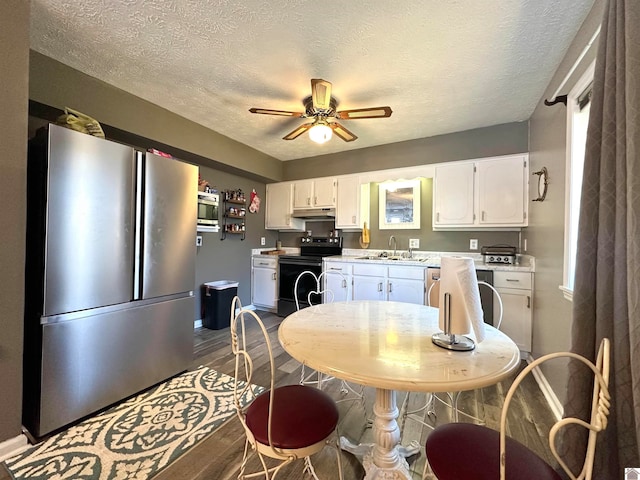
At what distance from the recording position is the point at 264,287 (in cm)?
427

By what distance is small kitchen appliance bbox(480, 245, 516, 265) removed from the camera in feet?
9.36

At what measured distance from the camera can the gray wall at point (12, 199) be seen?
1420mm

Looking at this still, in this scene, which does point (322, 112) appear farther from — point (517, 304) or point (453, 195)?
point (517, 304)

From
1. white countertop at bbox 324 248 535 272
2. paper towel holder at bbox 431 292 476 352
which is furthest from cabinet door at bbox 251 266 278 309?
paper towel holder at bbox 431 292 476 352

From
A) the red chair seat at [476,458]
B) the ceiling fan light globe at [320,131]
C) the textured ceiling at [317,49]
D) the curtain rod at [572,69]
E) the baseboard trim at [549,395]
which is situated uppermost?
the textured ceiling at [317,49]

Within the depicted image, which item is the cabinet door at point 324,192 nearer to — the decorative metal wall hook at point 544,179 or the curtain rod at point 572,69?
the decorative metal wall hook at point 544,179

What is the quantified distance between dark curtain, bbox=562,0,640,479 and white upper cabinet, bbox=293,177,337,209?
10.4ft

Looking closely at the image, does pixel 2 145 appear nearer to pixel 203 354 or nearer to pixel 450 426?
pixel 203 354

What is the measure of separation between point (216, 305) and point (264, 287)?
93 centimetres

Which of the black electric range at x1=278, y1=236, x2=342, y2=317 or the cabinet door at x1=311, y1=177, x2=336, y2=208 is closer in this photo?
the black electric range at x1=278, y1=236, x2=342, y2=317

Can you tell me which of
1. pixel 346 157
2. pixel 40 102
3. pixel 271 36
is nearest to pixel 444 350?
pixel 271 36

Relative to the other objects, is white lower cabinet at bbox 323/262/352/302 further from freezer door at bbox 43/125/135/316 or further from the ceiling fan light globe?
freezer door at bbox 43/125/135/316

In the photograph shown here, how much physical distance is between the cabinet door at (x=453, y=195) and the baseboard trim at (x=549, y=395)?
163cm

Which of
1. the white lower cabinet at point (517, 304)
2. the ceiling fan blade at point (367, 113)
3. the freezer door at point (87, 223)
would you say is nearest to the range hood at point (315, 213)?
the ceiling fan blade at point (367, 113)
